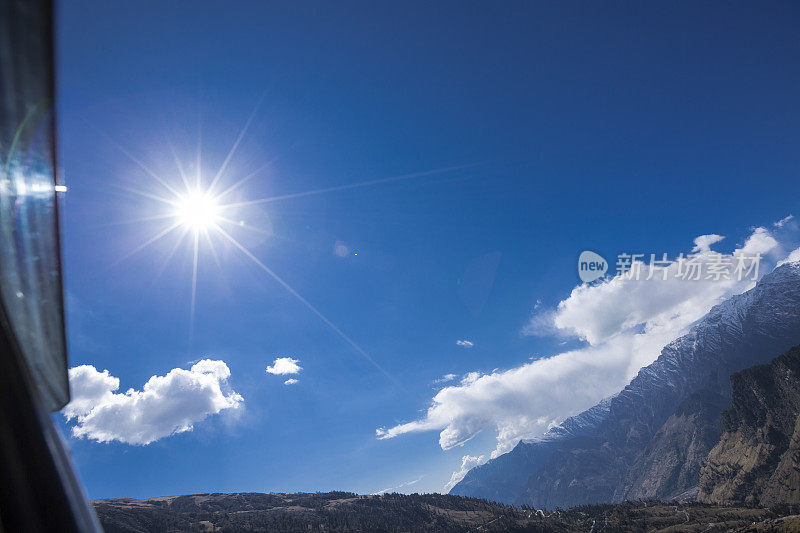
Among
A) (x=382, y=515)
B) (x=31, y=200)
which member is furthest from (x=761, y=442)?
(x=31, y=200)

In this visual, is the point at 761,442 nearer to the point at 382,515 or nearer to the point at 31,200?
the point at 382,515

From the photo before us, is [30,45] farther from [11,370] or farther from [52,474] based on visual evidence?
[52,474]

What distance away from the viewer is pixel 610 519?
135 metres

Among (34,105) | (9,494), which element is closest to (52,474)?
(9,494)

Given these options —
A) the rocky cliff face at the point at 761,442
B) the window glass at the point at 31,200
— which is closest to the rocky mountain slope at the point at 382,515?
the rocky cliff face at the point at 761,442

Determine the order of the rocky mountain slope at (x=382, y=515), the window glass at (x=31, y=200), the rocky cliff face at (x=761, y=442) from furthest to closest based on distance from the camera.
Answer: the rocky cliff face at (x=761, y=442) → the rocky mountain slope at (x=382, y=515) → the window glass at (x=31, y=200)

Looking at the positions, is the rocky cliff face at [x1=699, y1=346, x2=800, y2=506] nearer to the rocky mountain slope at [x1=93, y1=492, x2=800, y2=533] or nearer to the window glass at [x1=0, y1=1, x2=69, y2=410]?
the rocky mountain slope at [x1=93, y1=492, x2=800, y2=533]

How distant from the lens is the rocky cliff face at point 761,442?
132875 mm

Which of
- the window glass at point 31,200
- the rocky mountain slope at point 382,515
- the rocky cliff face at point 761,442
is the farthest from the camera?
the rocky cliff face at point 761,442

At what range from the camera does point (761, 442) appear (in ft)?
513

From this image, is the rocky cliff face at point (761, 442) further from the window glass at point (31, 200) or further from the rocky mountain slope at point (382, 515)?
the window glass at point (31, 200)

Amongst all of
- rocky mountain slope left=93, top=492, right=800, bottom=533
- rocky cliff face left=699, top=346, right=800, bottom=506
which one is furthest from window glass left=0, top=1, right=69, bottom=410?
rocky cliff face left=699, top=346, right=800, bottom=506

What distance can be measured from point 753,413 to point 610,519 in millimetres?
94875

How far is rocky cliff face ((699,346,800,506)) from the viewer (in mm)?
132875
